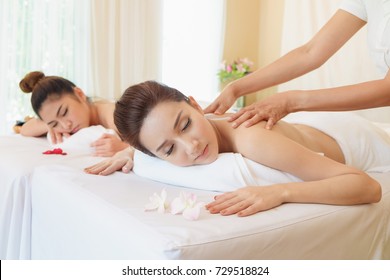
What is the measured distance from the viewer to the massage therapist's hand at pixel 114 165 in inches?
56.5

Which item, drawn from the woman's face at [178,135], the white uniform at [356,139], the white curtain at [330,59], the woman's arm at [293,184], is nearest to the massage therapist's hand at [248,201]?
the woman's arm at [293,184]

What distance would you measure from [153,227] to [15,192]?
742mm

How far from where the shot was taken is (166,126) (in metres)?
1.25

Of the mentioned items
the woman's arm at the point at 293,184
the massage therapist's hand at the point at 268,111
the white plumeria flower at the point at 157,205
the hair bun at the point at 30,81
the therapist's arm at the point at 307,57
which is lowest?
the white plumeria flower at the point at 157,205

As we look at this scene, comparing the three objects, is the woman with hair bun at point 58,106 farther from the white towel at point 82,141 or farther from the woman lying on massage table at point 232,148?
the woman lying on massage table at point 232,148

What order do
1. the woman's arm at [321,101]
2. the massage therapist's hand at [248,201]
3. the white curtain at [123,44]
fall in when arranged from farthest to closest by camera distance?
the white curtain at [123,44], the woman's arm at [321,101], the massage therapist's hand at [248,201]

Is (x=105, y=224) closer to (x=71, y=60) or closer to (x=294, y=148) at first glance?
(x=294, y=148)

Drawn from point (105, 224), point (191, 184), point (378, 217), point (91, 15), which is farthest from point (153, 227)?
point (91, 15)

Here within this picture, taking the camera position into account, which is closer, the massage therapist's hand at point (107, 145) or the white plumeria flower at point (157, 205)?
the white plumeria flower at point (157, 205)

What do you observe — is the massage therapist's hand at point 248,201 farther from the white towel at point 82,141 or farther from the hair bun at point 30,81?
the hair bun at point 30,81

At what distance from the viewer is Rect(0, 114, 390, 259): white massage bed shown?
0.89 meters

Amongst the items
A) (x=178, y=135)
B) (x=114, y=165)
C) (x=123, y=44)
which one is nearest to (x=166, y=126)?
(x=178, y=135)

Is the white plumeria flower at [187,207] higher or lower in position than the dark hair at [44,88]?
lower

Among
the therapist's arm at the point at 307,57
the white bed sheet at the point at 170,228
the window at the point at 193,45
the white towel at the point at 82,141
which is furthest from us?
the window at the point at 193,45
